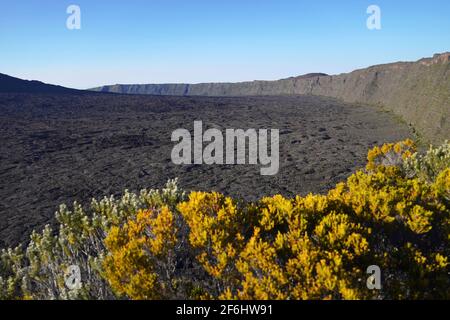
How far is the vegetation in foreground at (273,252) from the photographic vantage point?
3602 millimetres

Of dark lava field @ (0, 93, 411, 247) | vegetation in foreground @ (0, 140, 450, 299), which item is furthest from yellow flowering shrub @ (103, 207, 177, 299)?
dark lava field @ (0, 93, 411, 247)

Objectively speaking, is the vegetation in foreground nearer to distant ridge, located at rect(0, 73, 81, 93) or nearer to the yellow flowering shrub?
the yellow flowering shrub

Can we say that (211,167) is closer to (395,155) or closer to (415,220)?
(395,155)

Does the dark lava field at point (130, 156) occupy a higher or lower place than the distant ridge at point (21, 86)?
lower

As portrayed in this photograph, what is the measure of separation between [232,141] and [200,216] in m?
18.0

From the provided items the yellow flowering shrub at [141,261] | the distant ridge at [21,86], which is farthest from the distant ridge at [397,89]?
the distant ridge at [21,86]

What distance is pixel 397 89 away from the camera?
142ft

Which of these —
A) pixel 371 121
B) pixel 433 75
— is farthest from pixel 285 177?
pixel 433 75

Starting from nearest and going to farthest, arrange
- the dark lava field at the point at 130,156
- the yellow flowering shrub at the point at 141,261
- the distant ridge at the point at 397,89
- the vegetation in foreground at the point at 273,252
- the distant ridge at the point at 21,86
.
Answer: the vegetation in foreground at the point at 273,252, the yellow flowering shrub at the point at 141,261, the dark lava field at the point at 130,156, the distant ridge at the point at 397,89, the distant ridge at the point at 21,86

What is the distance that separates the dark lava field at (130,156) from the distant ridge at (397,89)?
1.97 meters

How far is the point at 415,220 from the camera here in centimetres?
463

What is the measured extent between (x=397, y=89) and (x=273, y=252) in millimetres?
44792

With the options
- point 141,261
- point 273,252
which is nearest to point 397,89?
point 273,252

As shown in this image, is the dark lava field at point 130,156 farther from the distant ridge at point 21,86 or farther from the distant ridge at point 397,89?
the distant ridge at point 21,86
